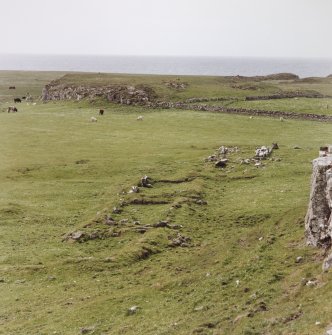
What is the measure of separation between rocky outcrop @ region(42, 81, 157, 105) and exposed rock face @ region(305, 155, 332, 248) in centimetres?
7806

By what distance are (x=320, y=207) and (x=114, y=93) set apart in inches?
3358

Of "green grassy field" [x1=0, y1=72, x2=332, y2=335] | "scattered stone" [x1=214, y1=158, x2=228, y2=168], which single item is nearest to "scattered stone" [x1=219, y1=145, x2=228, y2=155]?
"green grassy field" [x1=0, y1=72, x2=332, y2=335]

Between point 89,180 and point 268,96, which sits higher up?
point 268,96

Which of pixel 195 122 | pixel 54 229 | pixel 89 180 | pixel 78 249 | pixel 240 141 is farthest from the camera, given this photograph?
pixel 195 122

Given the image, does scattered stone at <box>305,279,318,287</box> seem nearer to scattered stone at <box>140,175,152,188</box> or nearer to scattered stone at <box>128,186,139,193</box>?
scattered stone at <box>128,186,139,193</box>

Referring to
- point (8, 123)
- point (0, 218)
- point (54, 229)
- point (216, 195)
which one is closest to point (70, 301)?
point (54, 229)

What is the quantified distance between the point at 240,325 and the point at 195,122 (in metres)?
65.8

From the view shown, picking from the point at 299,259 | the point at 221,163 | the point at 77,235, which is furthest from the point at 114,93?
the point at 299,259

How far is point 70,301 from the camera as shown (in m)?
26.3

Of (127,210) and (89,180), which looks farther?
(89,180)

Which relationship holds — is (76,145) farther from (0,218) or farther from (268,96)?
(268,96)

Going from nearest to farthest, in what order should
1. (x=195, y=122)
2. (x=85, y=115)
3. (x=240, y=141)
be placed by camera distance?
(x=240, y=141)
(x=195, y=122)
(x=85, y=115)

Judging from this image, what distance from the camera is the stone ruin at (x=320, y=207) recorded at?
1023 inches

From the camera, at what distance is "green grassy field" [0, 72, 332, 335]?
22.1 meters
